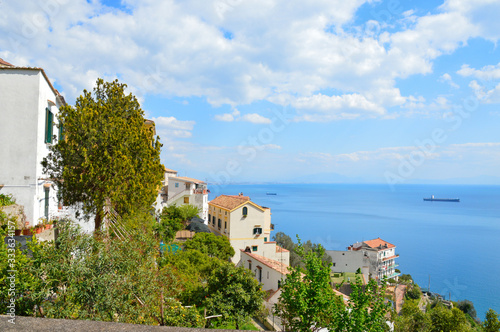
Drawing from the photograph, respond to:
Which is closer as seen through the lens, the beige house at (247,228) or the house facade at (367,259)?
the beige house at (247,228)

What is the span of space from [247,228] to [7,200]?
2723cm

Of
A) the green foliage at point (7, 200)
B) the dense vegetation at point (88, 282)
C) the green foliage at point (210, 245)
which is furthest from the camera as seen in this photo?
the green foliage at point (210, 245)

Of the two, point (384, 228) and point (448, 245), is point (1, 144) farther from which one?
point (384, 228)

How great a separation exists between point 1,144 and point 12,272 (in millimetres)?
7659

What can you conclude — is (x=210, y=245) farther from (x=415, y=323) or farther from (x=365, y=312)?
(x=365, y=312)

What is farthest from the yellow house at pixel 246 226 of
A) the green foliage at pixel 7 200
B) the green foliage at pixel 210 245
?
the green foliage at pixel 7 200

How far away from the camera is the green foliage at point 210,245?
24198 mm

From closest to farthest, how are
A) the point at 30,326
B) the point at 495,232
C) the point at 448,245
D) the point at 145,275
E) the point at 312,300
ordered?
the point at 30,326 < the point at 145,275 < the point at 312,300 < the point at 448,245 < the point at 495,232

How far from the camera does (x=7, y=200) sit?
10352mm

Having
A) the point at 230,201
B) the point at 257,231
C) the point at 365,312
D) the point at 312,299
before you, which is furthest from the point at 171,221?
the point at 365,312

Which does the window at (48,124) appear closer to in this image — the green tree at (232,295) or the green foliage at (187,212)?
the green tree at (232,295)

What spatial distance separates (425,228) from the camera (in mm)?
122875

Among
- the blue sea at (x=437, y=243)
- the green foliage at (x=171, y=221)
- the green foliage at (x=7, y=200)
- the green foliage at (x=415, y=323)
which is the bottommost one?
the blue sea at (x=437, y=243)

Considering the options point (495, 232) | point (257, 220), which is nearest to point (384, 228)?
point (495, 232)
